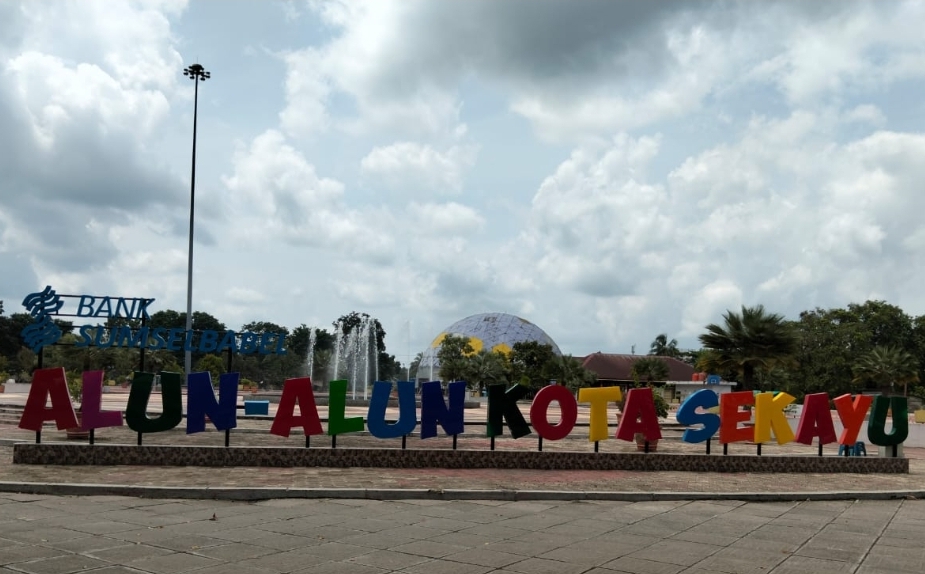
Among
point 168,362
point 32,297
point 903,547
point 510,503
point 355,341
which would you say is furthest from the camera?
point 168,362

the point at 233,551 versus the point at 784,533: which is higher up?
the point at 233,551

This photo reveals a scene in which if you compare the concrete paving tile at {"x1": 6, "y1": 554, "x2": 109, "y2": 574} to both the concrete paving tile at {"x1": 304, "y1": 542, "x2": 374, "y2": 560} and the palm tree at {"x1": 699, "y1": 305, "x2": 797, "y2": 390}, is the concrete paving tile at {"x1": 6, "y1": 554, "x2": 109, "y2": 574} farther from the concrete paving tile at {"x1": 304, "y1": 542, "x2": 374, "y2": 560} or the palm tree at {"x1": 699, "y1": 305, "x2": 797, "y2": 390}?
the palm tree at {"x1": 699, "y1": 305, "x2": 797, "y2": 390}

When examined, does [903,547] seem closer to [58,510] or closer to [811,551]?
[811,551]

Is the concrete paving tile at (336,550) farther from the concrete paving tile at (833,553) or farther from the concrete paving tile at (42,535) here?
the concrete paving tile at (833,553)

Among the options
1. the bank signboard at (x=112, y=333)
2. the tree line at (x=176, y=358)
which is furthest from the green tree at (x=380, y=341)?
the bank signboard at (x=112, y=333)

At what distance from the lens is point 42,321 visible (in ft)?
117

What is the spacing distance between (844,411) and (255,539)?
17023 mm

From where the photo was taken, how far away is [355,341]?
245 feet

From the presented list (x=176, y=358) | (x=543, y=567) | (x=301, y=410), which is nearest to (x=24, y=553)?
(x=543, y=567)

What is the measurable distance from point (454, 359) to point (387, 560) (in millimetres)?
64875

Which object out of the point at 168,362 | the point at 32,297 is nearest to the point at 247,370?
the point at 168,362

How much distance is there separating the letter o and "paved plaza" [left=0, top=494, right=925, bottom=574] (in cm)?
459

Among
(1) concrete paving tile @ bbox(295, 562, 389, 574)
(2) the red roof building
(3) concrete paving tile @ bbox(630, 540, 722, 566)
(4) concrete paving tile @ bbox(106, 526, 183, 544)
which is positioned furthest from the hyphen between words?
(2) the red roof building

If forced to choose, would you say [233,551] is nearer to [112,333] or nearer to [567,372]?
[112,333]
